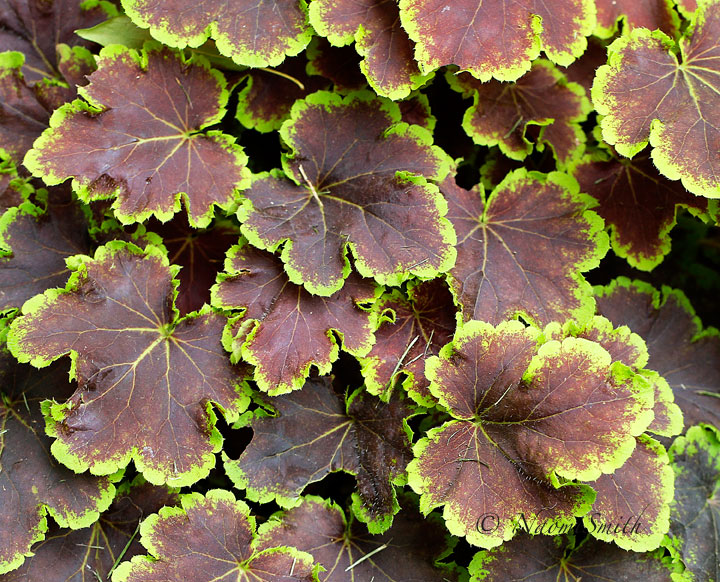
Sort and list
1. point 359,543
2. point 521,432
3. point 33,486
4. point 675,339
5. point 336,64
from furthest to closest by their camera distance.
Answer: point 675,339 < point 336,64 < point 359,543 < point 33,486 < point 521,432

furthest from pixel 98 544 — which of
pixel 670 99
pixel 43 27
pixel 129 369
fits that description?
pixel 670 99

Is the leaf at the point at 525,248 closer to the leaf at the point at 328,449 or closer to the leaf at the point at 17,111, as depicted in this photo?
the leaf at the point at 328,449

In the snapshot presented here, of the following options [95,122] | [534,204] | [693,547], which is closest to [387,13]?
[534,204]

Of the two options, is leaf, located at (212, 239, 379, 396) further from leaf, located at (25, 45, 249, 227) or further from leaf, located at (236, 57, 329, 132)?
leaf, located at (236, 57, 329, 132)

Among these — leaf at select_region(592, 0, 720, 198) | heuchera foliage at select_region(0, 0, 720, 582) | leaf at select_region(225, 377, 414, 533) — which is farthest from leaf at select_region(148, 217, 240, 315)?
leaf at select_region(592, 0, 720, 198)

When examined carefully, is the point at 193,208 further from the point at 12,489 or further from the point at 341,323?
the point at 12,489

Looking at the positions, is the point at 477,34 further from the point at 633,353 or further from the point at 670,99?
the point at 633,353

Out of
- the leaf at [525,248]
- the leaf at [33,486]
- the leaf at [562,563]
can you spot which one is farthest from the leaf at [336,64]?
the leaf at [562,563]
